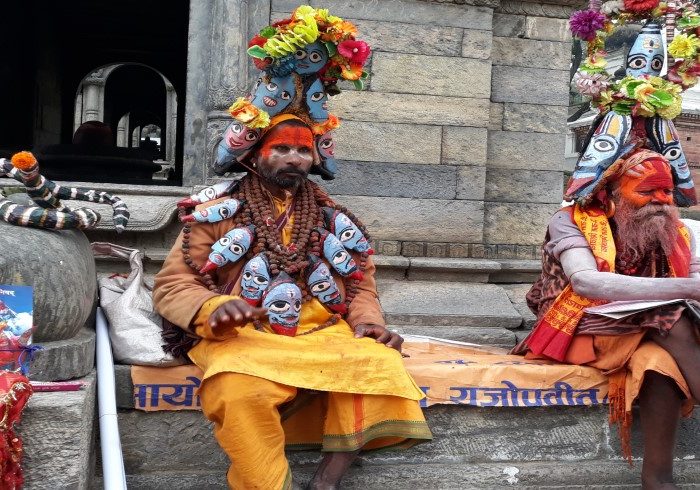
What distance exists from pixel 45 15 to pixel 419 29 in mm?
7626

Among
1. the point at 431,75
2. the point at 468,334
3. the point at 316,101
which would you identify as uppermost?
the point at 431,75

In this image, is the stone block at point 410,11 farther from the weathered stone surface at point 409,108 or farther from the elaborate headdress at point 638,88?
the elaborate headdress at point 638,88

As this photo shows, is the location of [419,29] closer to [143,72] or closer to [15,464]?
[15,464]

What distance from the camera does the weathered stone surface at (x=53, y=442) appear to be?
2836mm

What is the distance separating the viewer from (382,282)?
529cm

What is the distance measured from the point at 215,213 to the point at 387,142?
2.04 meters

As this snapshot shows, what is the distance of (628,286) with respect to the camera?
3635 millimetres

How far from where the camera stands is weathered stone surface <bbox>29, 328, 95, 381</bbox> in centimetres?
306

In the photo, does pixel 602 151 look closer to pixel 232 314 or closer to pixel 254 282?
pixel 254 282

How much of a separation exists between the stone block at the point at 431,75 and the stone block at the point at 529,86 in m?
0.24

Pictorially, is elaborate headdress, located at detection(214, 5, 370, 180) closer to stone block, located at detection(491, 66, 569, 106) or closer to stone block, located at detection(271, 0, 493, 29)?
stone block, located at detection(271, 0, 493, 29)

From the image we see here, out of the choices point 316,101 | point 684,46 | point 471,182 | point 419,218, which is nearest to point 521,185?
point 471,182

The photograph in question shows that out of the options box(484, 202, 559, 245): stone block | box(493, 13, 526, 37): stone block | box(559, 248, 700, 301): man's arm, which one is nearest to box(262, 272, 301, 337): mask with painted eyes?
box(559, 248, 700, 301): man's arm

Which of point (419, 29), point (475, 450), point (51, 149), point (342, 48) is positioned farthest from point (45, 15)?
point (475, 450)
